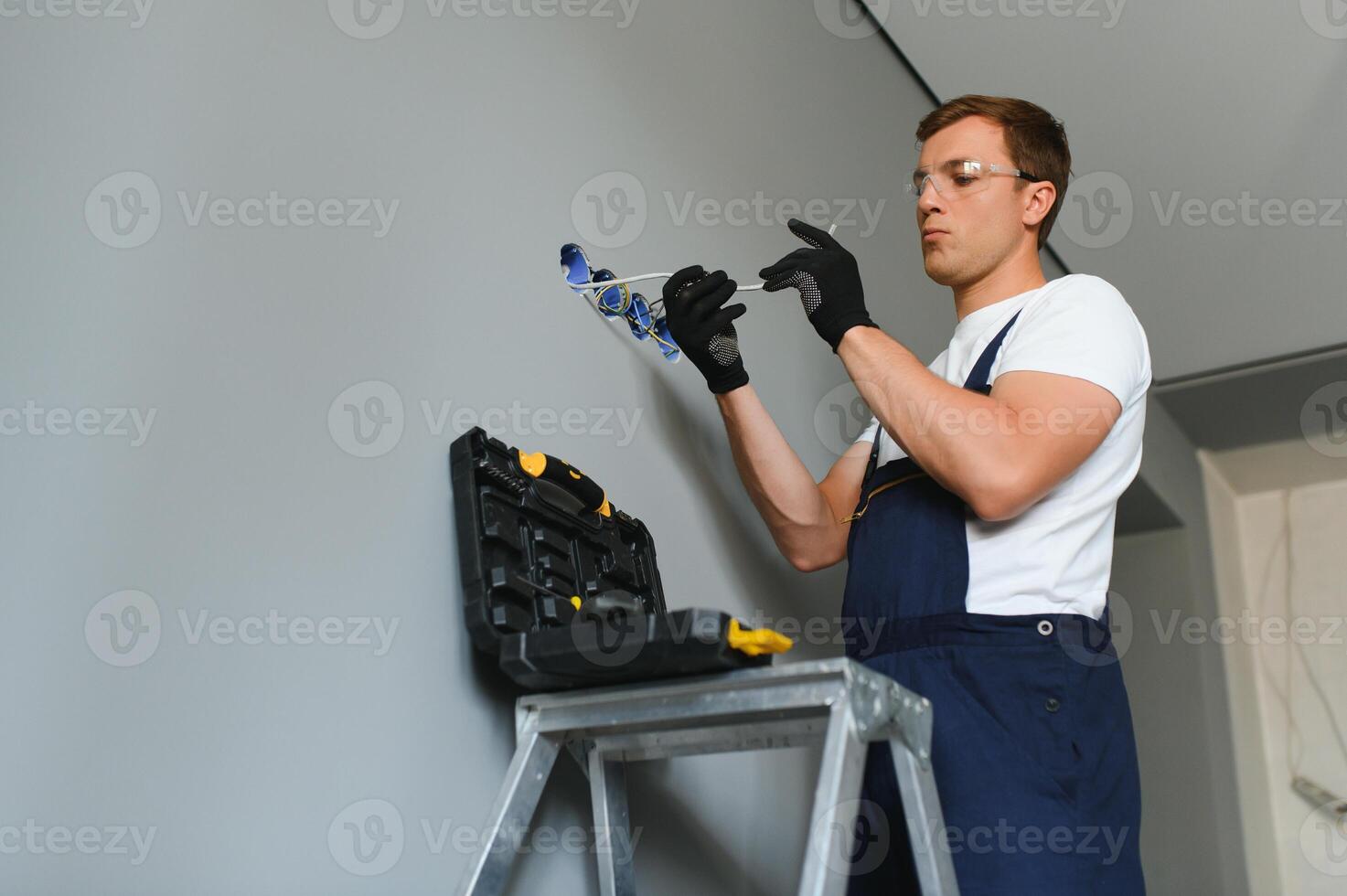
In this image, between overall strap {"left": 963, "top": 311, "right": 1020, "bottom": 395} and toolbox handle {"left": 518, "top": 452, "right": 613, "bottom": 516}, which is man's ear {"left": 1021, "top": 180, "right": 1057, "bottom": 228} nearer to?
overall strap {"left": 963, "top": 311, "right": 1020, "bottom": 395}

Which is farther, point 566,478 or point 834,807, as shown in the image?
point 566,478

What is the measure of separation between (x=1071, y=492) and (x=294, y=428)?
859 millimetres

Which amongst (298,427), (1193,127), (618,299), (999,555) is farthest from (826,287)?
(1193,127)

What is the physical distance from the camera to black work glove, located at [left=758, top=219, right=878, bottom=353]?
4.57 feet

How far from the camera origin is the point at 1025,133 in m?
1.66

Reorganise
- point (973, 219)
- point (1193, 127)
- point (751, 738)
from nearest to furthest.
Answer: point (751, 738) < point (973, 219) < point (1193, 127)

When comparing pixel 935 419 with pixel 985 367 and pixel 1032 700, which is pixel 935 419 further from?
pixel 1032 700

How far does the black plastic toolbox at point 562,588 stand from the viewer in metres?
0.94

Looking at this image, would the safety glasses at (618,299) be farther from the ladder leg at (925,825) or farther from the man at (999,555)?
the ladder leg at (925,825)

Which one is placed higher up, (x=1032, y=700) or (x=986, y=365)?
(x=986, y=365)

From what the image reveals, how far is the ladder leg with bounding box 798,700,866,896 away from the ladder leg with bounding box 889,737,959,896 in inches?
2.9

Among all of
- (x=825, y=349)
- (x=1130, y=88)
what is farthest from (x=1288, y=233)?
(x=825, y=349)

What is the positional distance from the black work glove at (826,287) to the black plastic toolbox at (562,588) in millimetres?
326

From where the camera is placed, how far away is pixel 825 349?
6.86 feet
